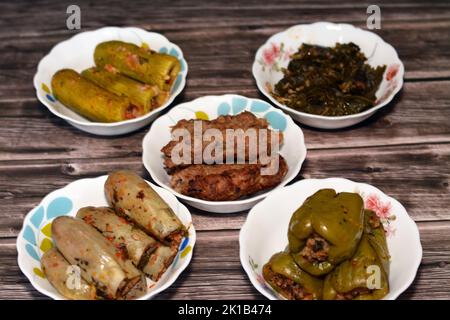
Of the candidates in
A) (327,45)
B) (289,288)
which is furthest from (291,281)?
(327,45)

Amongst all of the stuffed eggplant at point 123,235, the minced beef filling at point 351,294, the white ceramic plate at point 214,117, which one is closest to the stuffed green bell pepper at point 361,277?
the minced beef filling at point 351,294

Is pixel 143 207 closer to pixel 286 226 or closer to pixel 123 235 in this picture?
pixel 123 235

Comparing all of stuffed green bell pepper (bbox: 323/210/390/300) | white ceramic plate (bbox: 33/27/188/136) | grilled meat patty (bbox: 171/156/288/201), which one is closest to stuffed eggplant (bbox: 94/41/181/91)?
white ceramic plate (bbox: 33/27/188/136)

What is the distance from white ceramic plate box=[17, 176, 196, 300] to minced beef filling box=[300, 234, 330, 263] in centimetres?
59

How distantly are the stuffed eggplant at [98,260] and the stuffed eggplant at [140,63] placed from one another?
4.85ft

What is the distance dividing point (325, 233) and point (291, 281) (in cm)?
32

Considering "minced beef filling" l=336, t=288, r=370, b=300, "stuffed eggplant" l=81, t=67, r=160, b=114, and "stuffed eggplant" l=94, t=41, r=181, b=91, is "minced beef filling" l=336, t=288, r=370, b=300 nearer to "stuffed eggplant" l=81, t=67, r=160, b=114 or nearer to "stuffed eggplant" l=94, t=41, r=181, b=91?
"stuffed eggplant" l=81, t=67, r=160, b=114

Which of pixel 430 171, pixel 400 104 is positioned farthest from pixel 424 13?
pixel 430 171

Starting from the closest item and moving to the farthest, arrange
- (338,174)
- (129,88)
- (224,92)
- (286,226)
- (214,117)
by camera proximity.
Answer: (286,226) → (338,174) → (214,117) → (129,88) → (224,92)

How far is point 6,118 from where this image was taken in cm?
409

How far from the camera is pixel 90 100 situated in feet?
12.4

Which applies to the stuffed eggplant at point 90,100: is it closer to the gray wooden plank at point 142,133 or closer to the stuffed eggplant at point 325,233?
the gray wooden plank at point 142,133
